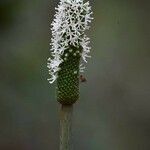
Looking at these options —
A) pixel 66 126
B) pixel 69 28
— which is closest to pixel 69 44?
pixel 69 28

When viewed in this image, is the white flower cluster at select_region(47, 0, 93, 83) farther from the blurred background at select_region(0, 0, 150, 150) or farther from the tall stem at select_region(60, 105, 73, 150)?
the blurred background at select_region(0, 0, 150, 150)

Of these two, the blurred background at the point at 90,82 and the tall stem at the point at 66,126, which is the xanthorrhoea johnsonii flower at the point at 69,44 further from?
the blurred background at the point at 90,82

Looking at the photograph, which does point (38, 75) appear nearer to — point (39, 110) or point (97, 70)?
point (39, 110)

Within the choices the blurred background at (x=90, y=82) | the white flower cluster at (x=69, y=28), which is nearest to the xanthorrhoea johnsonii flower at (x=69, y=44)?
the white flower cluster at (x=69, y=28)

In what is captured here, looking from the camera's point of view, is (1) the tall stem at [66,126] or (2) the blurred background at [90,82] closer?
(1) the tall stem at [66,126]

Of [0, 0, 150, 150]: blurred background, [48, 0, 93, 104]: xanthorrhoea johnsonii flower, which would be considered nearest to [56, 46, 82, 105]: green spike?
[48, 0, 93, 104]: xanthorrhoea johnsonii flower

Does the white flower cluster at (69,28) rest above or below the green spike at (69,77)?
above
